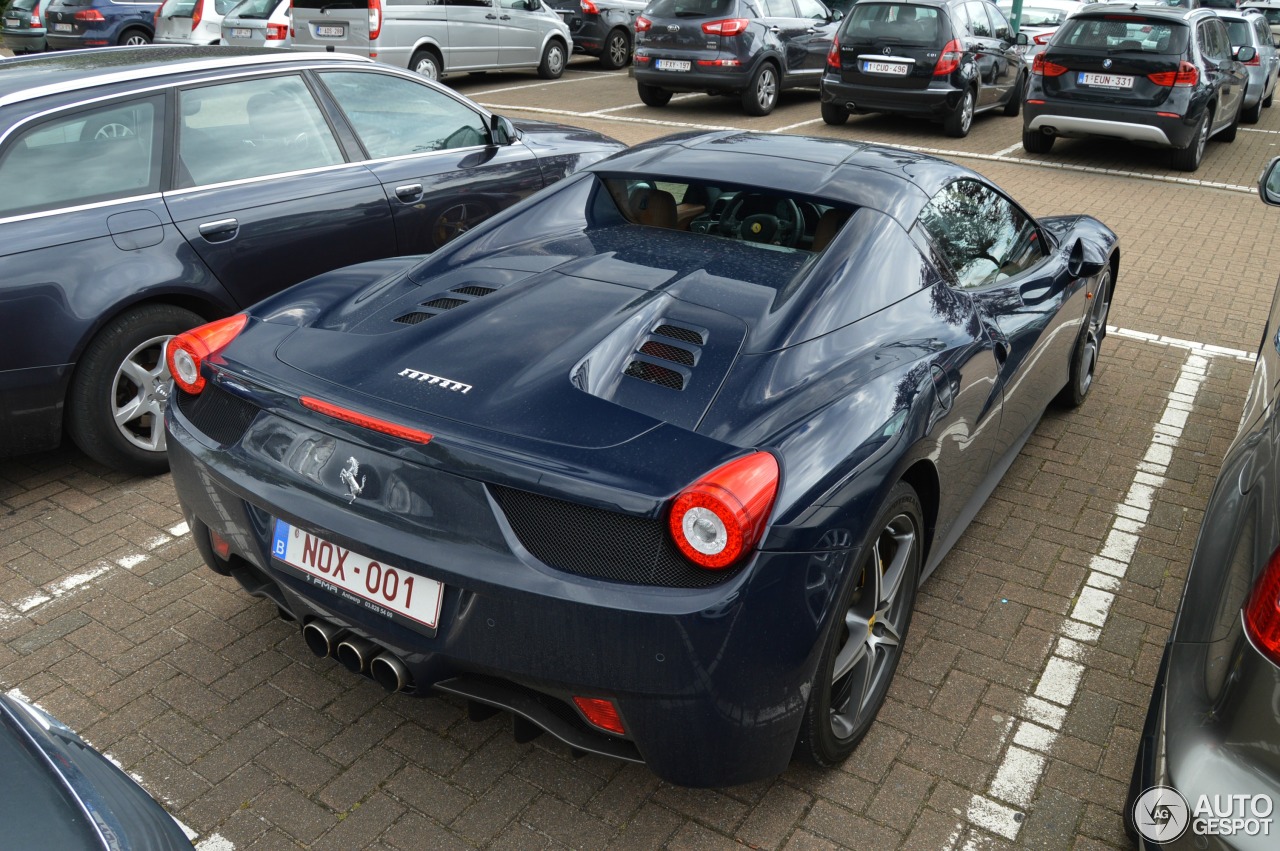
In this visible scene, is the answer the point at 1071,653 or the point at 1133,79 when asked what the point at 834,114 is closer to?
the point at 1133,79

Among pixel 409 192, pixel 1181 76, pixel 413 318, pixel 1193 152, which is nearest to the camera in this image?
pixel 413 318

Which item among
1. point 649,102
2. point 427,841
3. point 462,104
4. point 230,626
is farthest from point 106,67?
point 649,102

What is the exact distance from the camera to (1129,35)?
438 inches

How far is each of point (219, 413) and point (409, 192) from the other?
2.70 meters

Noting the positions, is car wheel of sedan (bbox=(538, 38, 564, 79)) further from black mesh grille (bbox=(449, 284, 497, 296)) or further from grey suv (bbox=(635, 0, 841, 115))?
black mesh grille (bbox=(449, 284, 497, 296))

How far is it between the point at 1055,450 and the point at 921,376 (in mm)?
2273

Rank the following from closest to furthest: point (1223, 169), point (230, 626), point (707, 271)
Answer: point (707, 271), point (230, 626), point (1223, 169)

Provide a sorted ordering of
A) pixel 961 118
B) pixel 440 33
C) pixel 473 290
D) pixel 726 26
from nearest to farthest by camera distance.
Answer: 1. pixel 473 290
2. pixel 961 118
3. pixel 726 26
4. pixel 440 33

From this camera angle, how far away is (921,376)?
9.80ft

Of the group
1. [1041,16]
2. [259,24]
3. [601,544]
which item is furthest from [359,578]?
A: [1041,16]

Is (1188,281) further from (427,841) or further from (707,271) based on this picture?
(427,841)

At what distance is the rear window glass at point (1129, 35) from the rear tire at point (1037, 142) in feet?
3.41

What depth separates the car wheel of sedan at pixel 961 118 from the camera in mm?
12922

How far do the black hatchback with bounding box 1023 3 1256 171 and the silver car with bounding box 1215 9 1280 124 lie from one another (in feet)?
10.6
